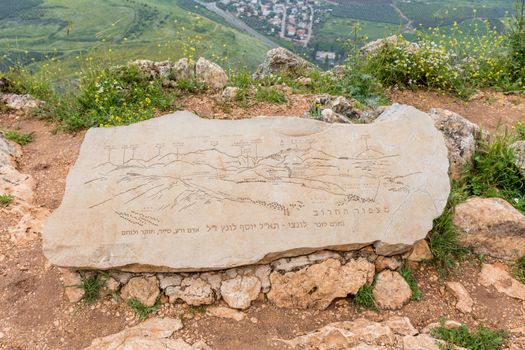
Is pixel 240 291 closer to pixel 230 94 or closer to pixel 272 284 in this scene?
pixel 272 284

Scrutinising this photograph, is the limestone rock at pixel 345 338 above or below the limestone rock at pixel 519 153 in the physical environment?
below

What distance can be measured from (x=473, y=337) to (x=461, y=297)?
57 centimetres

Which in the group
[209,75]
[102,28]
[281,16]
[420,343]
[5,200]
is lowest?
[102,28]

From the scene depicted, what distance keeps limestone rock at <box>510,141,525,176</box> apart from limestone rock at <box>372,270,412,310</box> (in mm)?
2390

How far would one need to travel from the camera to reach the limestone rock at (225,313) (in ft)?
13.2

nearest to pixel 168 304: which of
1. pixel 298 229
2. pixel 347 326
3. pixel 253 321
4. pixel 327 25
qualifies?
pixel 253 321

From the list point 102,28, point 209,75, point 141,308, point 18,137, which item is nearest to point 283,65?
point 209,75

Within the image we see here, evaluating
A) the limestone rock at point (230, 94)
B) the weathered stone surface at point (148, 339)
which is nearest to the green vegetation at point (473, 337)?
the weathered stone surface at point (148, 339)

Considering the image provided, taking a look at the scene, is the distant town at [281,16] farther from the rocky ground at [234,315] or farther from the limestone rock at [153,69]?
the rocky ground at [234,315]

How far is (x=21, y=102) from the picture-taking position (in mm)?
7215

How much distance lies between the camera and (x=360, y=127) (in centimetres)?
515

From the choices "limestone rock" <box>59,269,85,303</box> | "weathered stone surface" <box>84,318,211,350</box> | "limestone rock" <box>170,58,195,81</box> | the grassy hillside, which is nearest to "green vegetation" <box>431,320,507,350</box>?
"weathered stone surface" <box>84,318,211,350</box>

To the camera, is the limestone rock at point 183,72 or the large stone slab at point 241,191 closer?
the large stone slab at point 241,191

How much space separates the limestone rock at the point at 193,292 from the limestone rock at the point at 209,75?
14.1 ft
